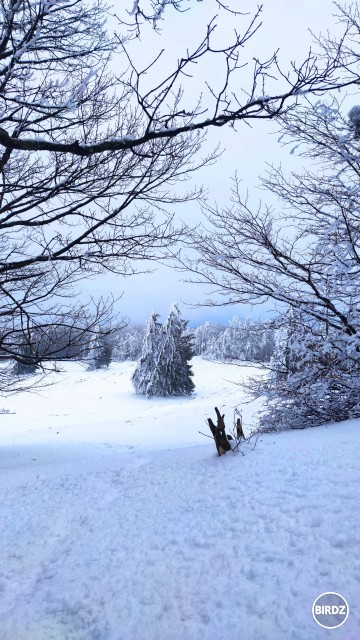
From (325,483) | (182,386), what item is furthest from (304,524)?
(182,386)

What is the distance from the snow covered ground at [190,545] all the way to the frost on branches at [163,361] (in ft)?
62.9

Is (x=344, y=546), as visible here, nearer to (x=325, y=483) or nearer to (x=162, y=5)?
(x=325, y=483)

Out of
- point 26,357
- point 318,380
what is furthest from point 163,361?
point 26,357

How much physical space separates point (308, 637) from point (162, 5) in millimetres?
3808

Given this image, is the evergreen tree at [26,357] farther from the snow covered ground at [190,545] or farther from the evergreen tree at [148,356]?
the evergreen tree at [148,356]

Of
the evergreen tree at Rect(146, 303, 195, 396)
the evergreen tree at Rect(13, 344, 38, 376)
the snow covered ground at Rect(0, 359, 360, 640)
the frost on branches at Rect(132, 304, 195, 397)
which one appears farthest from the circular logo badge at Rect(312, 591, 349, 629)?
the frost on branches at Rect(132, 304, 195, 397)

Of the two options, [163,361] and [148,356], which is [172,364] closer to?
[163,361]

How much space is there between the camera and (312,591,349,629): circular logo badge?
168cm

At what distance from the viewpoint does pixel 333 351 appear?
568cm

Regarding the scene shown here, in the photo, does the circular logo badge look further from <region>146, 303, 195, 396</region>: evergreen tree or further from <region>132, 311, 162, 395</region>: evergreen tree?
<region>132, 311, 162, 395</region>: evergreen tree

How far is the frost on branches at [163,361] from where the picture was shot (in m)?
24.1

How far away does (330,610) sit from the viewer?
175 cm

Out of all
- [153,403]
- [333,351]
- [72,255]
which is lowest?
[153,403]

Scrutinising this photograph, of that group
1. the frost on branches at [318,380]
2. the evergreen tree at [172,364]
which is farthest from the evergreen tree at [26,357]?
the evergreen tree at [172,364]
